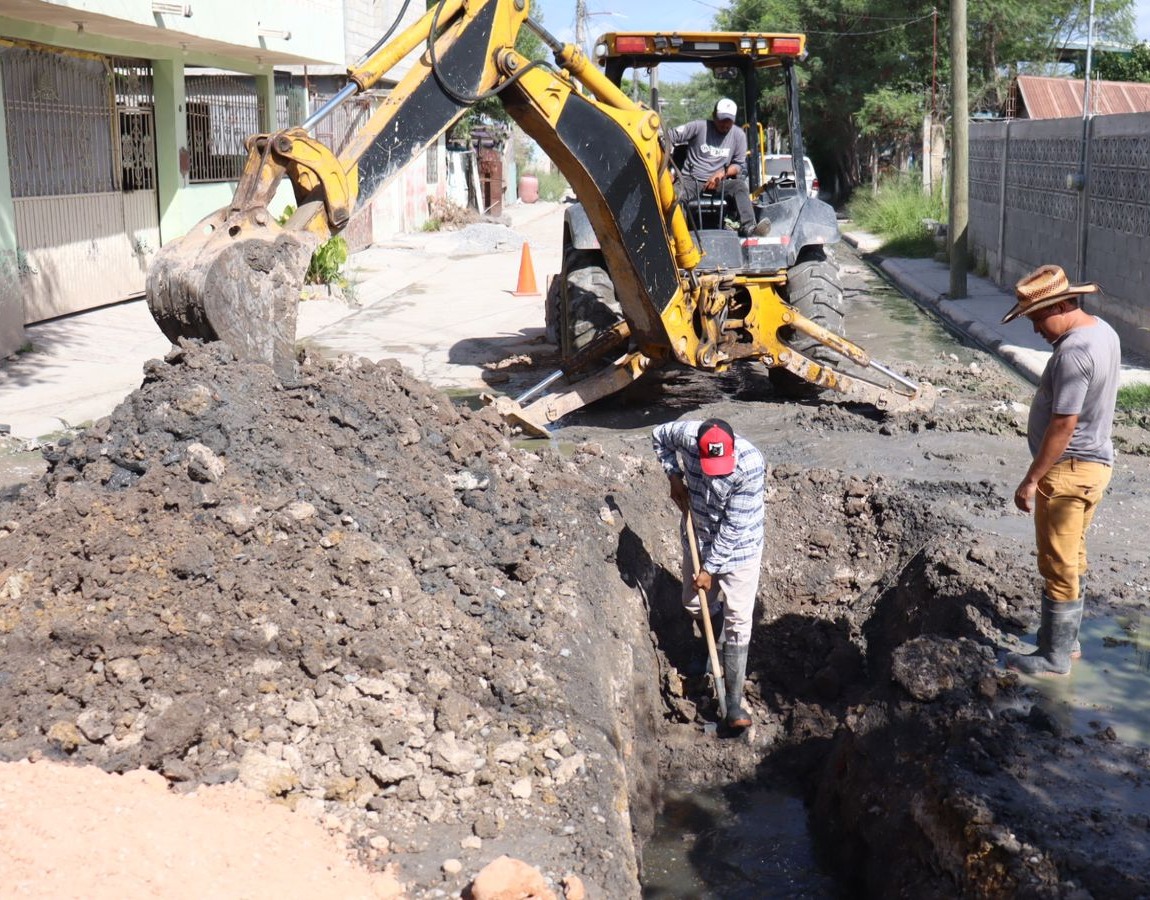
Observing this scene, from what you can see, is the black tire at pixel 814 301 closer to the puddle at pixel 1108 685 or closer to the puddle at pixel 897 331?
the puddle at pixel 897 331

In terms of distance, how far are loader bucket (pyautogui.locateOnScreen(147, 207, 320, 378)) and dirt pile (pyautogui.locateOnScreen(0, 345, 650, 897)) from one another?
0.69 feet

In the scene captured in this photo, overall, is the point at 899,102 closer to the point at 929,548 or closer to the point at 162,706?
the point at 929,548

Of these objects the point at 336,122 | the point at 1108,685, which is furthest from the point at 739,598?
the point at 336,122

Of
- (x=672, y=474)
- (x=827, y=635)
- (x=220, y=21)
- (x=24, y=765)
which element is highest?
(x=220, y=21)

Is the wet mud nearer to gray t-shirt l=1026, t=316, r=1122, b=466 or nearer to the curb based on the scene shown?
gray t-shirt l=1026, t=316, r=1122, b=466

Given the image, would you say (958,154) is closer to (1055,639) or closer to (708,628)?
(708,628)

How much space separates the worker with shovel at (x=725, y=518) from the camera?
5668 millimetres

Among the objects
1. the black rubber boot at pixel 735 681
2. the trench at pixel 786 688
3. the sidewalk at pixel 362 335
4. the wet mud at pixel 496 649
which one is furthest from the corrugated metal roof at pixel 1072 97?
the black rubber boot at pixel 735 681

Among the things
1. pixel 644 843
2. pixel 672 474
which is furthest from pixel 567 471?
pixel 644 843

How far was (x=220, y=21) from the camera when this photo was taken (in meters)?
15.2

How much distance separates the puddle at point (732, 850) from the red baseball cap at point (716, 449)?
1.60 meters

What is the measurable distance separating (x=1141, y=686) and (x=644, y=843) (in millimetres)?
2239

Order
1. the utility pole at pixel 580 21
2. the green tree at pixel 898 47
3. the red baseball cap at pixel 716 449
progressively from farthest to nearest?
the utility pole at pixel 580 21, the green tree at pixel 898 47, the red baseball cap at pixel 716 449

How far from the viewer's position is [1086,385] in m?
5.03
